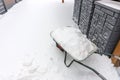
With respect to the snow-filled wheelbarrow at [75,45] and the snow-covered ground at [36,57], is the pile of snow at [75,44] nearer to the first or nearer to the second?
the snow-filled wheelbarrow at [75,45]

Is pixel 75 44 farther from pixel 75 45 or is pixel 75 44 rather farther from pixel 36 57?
pixel 36 57

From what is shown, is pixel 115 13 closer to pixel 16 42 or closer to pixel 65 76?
pixel 65 76

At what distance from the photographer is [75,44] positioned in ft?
4.65

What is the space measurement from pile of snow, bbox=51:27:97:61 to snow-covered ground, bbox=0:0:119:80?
0.96 feet

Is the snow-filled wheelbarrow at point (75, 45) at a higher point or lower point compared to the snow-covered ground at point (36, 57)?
higher

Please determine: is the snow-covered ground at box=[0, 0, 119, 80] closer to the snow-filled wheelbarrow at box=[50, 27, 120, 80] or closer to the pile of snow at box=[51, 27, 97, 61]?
the snow-filled wheelbarrow at box=[50, 27, 120, 80]

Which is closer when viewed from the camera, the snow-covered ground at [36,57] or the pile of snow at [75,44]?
the pile of snow at [75,44]

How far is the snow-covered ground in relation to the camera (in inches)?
56.9

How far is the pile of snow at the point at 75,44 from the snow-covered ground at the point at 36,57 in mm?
294

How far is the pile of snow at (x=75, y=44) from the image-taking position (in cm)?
134

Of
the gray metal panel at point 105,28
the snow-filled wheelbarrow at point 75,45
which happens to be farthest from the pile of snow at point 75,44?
the gray metal panel at point 105,28

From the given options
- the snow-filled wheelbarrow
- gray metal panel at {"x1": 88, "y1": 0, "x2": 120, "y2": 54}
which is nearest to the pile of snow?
the snow-filled wheelbarrow

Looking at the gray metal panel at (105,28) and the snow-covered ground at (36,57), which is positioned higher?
the gray metal panel at (105,28)

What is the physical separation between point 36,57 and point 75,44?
2.17ft
